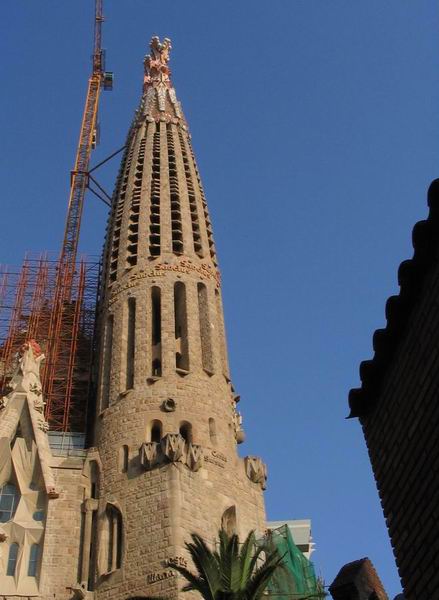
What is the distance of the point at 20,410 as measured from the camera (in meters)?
29.5

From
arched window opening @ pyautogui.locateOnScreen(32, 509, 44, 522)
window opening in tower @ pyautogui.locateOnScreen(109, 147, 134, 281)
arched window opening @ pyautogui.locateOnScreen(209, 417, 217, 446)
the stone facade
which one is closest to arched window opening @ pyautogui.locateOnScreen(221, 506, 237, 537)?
arched window opening @ pyautogui.locateOnScreen(209, 417, 217, 446)

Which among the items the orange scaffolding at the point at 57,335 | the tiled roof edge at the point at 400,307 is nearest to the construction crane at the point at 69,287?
A: the orange scaffolding at the point at 57,335

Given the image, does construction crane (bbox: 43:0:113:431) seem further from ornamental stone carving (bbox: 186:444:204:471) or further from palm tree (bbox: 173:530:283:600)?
palm tree (bbox: 173:530:283:600)

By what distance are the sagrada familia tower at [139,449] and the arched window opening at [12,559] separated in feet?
0.10

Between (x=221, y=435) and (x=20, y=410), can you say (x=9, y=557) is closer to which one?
(x=20, y=410)

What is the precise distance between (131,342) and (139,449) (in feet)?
19.8

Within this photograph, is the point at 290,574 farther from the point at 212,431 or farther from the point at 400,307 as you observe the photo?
the point at 400,307

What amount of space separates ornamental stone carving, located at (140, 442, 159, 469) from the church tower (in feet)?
0.12

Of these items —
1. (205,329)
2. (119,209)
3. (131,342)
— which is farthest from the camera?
(119,209)

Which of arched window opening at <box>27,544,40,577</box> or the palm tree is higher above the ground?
arched window opening at <box>27,544,40,577</box>

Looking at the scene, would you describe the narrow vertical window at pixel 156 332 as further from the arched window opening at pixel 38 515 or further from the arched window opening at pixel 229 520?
the arched window opening at pixel 38 515

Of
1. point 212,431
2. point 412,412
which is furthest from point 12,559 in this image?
point 412,412

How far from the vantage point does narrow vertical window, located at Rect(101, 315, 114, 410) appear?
1174 inches

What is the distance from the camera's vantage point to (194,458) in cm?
2541
